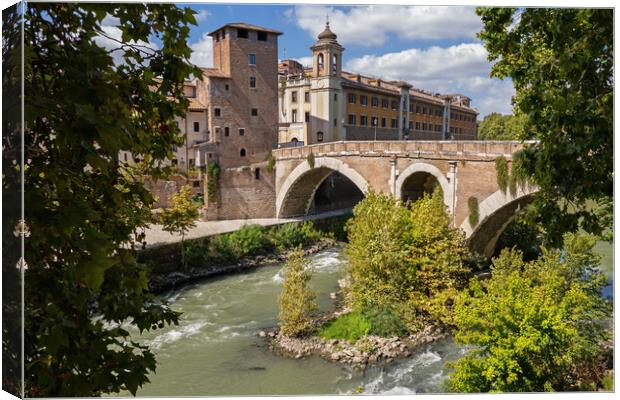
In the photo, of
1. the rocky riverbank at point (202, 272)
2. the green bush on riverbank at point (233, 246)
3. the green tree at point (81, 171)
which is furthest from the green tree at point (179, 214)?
the green tree at point (81, 171)

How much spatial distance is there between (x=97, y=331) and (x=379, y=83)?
67.5ft

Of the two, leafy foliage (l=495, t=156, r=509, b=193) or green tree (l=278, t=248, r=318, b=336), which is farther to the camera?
leafy foliage (l=495, t=156, r=509, b=193)

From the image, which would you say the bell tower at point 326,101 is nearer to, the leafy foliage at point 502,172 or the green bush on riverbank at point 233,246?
the green bush on riverbank at point 233,246

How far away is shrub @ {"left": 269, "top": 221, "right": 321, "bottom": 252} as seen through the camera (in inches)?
746

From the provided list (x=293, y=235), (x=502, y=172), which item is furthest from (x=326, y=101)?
(x=502, y=172)

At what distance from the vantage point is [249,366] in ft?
31.7

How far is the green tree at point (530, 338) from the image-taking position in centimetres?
624

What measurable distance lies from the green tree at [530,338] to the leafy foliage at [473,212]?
234 inches

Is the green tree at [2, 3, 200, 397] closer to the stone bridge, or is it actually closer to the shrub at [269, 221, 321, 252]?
the stone bridge

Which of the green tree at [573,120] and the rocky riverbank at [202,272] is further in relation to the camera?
the rocky riverbank at [202,272]

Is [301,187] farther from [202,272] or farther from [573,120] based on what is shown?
[573,120]

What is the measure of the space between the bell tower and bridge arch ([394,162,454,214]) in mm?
5043

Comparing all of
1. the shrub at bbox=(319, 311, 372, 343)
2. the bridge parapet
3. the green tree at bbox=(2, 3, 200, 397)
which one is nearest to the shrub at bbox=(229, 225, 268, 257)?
the bridge parapet

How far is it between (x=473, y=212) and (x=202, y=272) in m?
7.97
